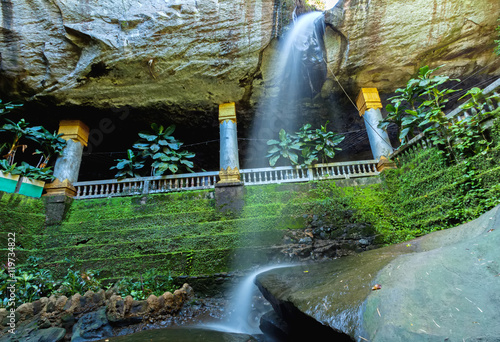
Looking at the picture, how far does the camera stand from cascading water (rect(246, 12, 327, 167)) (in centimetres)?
795

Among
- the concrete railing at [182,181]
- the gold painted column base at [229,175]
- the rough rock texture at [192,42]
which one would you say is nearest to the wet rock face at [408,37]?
the rough rock texture at [192,42]

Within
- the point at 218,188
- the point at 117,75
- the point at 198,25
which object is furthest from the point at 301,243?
the point at 117,75

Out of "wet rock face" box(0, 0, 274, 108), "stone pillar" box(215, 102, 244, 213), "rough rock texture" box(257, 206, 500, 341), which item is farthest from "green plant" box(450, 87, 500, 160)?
"wet rock face" box(0, 0, 274, 108)

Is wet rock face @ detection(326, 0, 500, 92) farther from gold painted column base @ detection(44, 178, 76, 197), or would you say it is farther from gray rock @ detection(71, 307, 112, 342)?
gold painted column base @ detection(44, 178, 76, 197)

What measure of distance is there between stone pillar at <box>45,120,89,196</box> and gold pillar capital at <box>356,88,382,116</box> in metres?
9.10

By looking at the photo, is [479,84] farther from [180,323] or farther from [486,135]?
[180,323]

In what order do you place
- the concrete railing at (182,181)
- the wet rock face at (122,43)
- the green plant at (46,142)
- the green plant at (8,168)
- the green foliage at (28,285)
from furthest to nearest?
the green plant at (46,142) < the concrete railing at (182,181) < the wet rock face at (122,43) < the green plant at (8,168) < the green foliage at (28,285)

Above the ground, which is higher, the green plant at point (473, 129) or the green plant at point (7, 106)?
the green plant at point (7, 106)

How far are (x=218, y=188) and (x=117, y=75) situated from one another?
4409mm

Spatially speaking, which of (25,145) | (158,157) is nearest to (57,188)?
(25,145)

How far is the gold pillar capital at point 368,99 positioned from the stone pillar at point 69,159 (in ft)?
29.9

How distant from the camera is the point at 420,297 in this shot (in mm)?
1830

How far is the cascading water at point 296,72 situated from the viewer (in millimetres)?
7953

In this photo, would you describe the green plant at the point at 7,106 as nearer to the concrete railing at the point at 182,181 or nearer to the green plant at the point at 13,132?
the green plant at the point at 13,132
